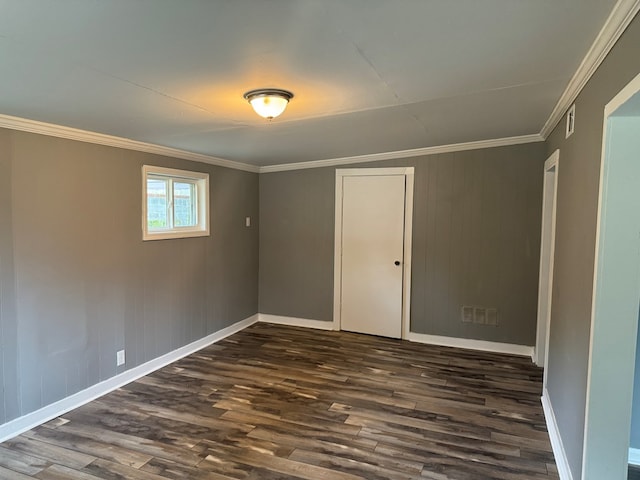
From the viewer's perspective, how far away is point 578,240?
229 cm

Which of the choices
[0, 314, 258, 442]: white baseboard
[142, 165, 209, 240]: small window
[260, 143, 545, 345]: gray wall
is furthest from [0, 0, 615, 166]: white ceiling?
[0, 314, 258, 442]: white baseboard

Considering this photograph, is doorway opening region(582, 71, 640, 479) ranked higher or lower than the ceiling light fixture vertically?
lower

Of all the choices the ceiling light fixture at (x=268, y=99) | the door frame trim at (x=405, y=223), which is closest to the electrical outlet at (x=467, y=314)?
the door frame trim at (x=405, y=223)

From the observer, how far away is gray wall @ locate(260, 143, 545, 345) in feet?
14.6

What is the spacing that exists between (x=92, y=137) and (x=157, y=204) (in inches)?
37.5

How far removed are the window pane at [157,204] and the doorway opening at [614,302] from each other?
356 cm

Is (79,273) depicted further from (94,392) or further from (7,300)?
(94,392)

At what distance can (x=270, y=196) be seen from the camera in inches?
223

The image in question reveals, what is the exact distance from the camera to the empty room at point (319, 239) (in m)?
1.73

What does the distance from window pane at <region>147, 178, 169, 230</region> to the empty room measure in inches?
1.1

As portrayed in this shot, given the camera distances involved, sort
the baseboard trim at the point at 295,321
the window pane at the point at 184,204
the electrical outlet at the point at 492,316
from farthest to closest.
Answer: the baseboard trim at the point at 295,321
the electrical outlet at the point at 492,316
the window pane at the point at 184,204

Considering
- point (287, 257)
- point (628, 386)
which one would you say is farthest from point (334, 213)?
point (628, 386)

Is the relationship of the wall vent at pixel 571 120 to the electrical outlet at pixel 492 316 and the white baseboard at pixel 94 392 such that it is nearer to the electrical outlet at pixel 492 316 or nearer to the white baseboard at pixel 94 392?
the electrical outlet at pixel 492 316

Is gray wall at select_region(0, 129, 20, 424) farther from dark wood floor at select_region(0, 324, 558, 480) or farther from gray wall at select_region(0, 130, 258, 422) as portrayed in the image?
dark wood floor at select_region(0, 324, 558, 480)
